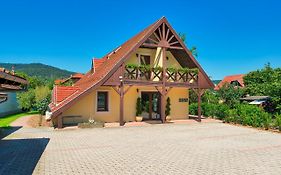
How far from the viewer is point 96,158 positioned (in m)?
8.99

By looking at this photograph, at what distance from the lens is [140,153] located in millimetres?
9828

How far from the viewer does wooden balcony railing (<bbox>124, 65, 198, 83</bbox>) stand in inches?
729

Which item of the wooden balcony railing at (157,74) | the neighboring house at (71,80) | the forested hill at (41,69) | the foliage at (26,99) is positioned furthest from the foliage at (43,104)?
the forested hill at (41,69)

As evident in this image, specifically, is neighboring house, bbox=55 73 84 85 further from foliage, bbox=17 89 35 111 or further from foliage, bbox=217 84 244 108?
foliage, bbox=217 84 244 108

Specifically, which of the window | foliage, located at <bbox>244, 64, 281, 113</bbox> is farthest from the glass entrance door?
foliage, located at <bbox>244, 64, 281, 113</bbox>

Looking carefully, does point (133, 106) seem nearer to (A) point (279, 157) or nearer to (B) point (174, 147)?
(B) point (174, 147)

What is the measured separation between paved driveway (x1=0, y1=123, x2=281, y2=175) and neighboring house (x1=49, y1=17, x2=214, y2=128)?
157 inches

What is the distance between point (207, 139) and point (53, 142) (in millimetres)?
7388

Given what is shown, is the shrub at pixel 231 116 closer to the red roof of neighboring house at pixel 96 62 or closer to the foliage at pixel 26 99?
the red roof of neighboring house at pixel 96 62

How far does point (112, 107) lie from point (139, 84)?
2.90 meters

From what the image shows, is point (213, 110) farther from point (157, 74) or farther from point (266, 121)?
point (157, 74)

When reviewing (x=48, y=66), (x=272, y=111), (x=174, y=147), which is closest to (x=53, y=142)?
(x=174, y=147)

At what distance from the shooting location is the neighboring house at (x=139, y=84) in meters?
17.6

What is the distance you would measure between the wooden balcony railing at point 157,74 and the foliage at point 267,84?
8810mm
